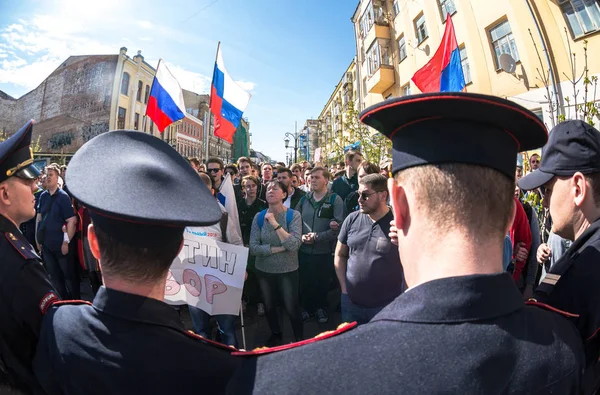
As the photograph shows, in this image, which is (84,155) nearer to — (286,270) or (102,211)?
(102,211)

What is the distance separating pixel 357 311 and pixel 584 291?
88.5 inches

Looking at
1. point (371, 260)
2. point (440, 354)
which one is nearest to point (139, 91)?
point (371, 260)

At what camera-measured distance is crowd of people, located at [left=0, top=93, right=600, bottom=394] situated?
725mm

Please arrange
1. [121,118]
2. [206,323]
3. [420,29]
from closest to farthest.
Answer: [206,323] < [420,29] < [121,118]

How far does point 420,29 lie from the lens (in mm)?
17375

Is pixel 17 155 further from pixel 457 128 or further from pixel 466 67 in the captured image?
pixel 466 67

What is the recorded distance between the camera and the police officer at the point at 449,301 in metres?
0.70

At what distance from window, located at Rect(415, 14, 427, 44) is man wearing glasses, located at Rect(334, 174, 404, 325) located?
658 inches

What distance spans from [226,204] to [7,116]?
44.2 m

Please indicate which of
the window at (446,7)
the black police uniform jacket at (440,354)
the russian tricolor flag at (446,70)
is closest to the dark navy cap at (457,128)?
the black police uniform jacket at (440,354)

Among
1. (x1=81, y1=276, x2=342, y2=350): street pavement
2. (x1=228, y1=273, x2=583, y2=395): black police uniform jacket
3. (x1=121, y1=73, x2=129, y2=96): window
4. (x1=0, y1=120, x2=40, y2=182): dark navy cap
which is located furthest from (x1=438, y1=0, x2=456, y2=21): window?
(x1=121, y1=73, x2=129, y2=96): window

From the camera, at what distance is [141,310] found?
1.10m

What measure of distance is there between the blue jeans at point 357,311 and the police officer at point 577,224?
1.87 metres

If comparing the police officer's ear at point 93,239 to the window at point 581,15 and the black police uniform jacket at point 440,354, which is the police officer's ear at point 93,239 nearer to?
the black police uniform jacket at point 440,354
